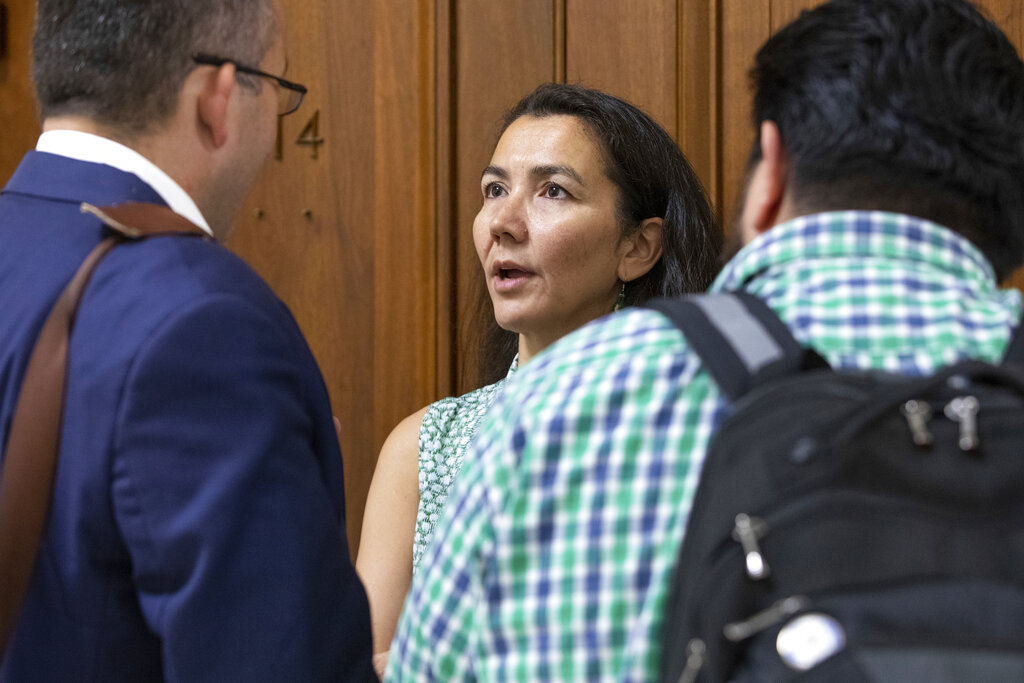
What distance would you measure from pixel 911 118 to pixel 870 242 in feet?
0.29

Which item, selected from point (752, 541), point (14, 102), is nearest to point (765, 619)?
point (752, 541)

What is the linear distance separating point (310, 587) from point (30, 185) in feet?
1.40

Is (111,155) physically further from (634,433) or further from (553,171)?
(553,171)

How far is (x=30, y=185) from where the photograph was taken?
95 cm

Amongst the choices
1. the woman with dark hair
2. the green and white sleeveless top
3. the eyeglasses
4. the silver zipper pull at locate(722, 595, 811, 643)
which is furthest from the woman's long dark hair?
the silver zipper pull at locate(722, 595, 811, 643)

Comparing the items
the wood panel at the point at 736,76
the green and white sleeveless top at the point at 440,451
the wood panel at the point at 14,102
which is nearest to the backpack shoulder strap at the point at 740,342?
the green and white sleeveless top at the point at 440,451

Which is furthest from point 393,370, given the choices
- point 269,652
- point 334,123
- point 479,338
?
point 269,652

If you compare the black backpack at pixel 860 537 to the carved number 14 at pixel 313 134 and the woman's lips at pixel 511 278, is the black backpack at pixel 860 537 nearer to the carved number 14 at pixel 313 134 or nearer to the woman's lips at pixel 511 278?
the woman's lips at pixel 511 278

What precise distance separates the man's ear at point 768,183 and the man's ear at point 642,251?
0.93m

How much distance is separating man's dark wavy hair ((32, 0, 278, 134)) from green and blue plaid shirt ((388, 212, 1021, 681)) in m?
0.46

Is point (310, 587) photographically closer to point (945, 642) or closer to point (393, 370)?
point (945, 642)

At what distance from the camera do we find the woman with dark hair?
164cm

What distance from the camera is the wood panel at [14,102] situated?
7.07 feet

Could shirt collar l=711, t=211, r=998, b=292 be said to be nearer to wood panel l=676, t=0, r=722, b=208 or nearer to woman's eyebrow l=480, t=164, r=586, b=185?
woman's eyebrow l=480, t=164, r=586, b=185
